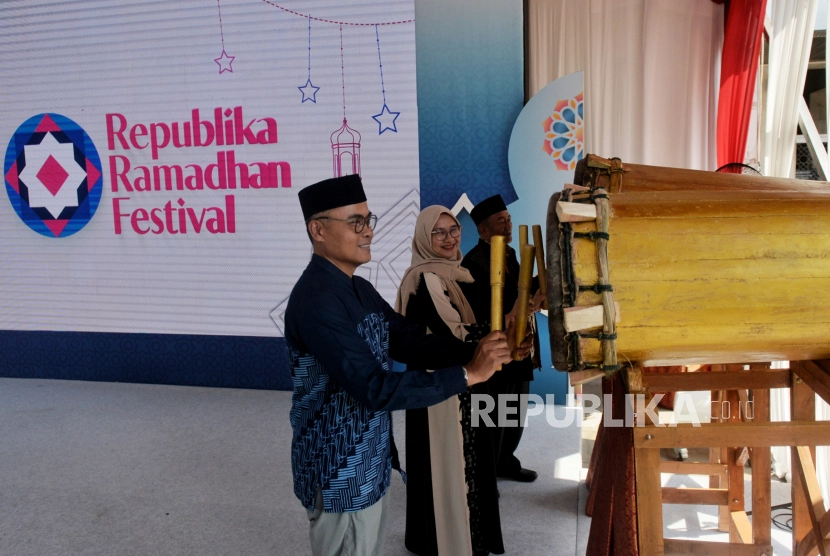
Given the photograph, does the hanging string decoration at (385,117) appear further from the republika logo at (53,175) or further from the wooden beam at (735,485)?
the wooden beam at (735,485)

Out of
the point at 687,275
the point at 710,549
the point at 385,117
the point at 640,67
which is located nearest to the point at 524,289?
the point at 687,275

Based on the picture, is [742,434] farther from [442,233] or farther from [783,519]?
[783,519]

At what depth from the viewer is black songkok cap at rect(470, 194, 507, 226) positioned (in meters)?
2.97

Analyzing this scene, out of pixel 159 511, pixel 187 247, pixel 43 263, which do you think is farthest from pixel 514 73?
pixel 43 263

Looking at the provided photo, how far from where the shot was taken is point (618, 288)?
1.17 meters

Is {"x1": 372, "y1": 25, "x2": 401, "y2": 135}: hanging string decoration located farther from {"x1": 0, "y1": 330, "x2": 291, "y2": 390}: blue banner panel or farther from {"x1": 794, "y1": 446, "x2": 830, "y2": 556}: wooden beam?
{"x1": 794, "y1": 446, "x2": 830, "y2": 556}: wooden beam

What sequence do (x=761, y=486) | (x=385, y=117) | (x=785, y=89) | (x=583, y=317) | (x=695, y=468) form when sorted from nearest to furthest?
(x=583, y=317), (x=761, y=486), (x=695, y=468), (x=785, y=89), (x=385, y=117)

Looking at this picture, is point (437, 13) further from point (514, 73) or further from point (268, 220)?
point (268, 220)

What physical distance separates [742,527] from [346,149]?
300 centimetres

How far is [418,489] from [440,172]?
2.22 m

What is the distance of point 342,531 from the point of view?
1635 millimetres

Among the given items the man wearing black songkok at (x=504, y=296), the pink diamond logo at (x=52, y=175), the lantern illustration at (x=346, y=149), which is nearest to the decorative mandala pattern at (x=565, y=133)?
the man wearing black songkok at (x=504, y=296)

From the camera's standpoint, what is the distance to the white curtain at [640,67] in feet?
13.6

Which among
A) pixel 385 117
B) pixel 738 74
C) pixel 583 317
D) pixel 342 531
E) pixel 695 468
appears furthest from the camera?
pixel 385 117
